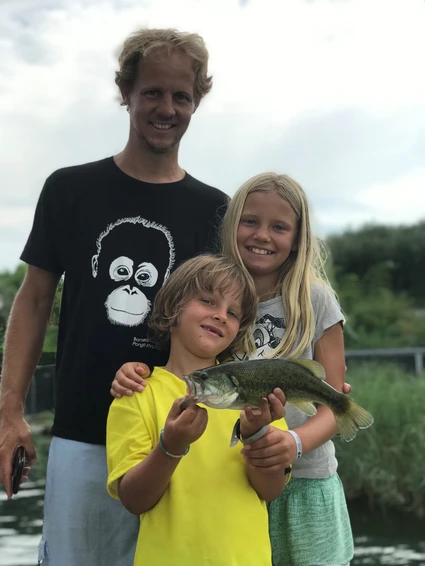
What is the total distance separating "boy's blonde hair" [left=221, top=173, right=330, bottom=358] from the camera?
2592 mm

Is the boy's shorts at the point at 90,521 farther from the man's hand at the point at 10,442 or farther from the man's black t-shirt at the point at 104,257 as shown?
the man's hand at the point at 10,442

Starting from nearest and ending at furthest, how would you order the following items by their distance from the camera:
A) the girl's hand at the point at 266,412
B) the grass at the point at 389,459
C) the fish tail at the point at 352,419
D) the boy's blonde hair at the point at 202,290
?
the girl's hand at the point at 266,412 → the fish tail at the point at 352,419 → the boy's blonde hair at the point at 202,290 → the grass at the point at 389,459

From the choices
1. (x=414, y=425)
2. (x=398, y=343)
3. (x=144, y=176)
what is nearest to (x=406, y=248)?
(x=398, y=343)

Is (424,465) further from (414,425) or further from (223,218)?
(223,218)

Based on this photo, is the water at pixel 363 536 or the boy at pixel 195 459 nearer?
the boy at pixel 195 459

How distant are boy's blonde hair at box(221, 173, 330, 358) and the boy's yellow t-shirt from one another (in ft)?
1.39

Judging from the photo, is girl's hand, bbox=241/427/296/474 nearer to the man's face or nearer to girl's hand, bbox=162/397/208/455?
girl's hand, bbox=162/397/208/455

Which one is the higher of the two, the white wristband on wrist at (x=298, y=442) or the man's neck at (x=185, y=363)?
the man's neck at (x=185, y=363)

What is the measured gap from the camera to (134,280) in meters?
2.74

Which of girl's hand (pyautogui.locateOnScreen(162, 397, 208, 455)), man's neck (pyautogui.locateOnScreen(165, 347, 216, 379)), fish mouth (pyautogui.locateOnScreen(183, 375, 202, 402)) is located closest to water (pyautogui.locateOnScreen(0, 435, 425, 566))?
man's neck (pyautogui.locateOnScreen(165, 347, 216, 379))

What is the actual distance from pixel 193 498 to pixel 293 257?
2.97ft

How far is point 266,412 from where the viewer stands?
6.89ft

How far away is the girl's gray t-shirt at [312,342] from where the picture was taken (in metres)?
2.62

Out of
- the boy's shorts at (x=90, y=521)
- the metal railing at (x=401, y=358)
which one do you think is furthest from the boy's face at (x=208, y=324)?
the metal railing at (x=401, y=358)
